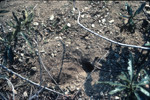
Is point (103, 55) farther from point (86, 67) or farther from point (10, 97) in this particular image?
point (10, 97)

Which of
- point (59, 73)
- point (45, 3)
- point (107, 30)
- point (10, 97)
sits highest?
point (45, 3)

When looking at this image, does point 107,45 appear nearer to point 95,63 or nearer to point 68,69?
point 95,63

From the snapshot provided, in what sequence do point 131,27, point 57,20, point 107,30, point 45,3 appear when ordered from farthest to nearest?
point 45,3 < point 57,20 < point 107,30 < point 131,27

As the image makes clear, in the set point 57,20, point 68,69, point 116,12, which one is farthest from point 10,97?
point 116,12

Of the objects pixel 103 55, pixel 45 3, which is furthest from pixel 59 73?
pixel 45 3

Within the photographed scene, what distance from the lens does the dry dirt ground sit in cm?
183

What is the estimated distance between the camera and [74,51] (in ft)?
6.57

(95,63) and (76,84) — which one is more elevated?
(95,63)

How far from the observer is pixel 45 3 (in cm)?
239

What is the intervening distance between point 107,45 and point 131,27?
375 millimetres

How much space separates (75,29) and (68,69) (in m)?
0.56

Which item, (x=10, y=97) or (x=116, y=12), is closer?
(x=10, y=97)

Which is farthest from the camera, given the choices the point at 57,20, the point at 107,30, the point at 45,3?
the point at 45,3

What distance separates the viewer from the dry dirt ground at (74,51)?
183cm
